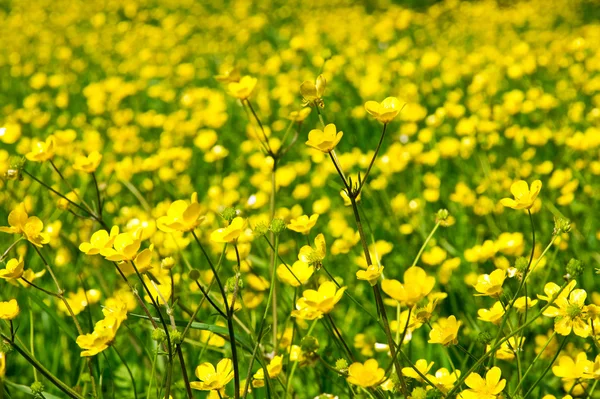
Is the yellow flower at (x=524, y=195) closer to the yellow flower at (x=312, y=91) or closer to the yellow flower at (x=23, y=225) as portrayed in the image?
the yellow flower at (x=312, y=91)

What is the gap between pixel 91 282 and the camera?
1985 mm

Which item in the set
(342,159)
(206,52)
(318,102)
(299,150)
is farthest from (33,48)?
(318,102)

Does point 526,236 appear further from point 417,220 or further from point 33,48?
point 33,48

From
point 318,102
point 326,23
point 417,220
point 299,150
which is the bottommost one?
point 326,23

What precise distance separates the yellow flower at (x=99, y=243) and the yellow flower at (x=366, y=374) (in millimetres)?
421

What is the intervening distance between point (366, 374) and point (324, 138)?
36 cm

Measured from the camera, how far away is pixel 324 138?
96 centimetres

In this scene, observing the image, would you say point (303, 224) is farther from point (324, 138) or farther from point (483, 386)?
point (483, 386)

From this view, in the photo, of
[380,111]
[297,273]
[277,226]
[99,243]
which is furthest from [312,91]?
[99,243]

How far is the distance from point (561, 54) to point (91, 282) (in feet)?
10.8

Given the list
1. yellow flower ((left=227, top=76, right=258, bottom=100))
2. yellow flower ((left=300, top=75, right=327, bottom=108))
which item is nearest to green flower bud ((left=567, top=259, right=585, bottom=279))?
yellow flower ((left=300, top=75, right=327, bottom=108))

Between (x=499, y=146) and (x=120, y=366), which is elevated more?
(x=120, y=366)

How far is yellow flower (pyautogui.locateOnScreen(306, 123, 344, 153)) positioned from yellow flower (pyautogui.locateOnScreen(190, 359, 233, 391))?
14.8 inches

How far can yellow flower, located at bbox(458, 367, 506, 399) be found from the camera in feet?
2.90
